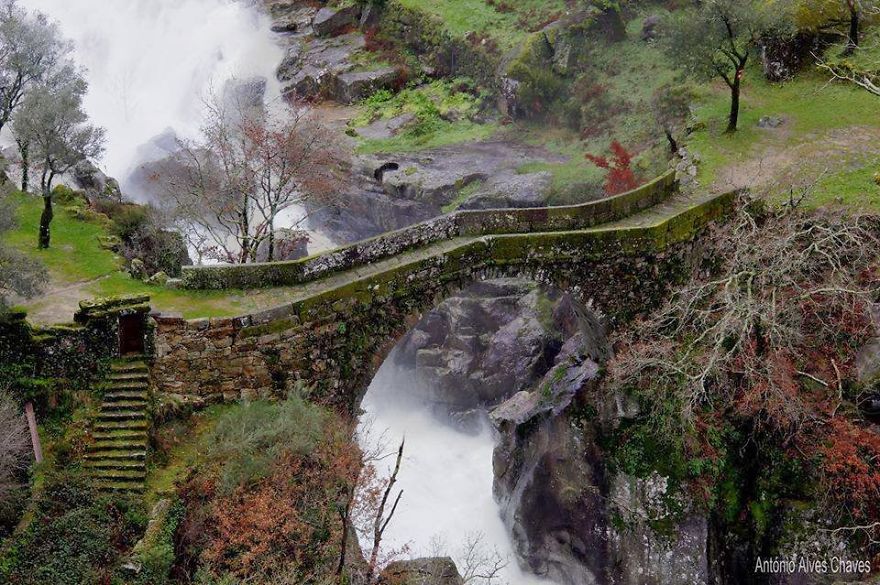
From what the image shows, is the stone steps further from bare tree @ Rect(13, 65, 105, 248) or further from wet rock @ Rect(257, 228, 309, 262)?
wet rock @ Rect(257, 228, 309, 262)

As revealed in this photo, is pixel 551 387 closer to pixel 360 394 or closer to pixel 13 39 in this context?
pixel 360 394

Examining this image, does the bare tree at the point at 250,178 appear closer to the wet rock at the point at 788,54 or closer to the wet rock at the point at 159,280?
the wet rock at the point at 159,280

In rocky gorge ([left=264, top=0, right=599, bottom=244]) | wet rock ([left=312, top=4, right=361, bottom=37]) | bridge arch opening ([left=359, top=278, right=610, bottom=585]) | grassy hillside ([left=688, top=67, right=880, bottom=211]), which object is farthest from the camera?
wet rock ([left=312, top=4, right=361, bottom=37])

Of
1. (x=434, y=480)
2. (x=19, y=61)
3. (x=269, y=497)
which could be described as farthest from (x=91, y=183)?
(x=269, y=497)

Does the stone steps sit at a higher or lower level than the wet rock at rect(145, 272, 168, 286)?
lower

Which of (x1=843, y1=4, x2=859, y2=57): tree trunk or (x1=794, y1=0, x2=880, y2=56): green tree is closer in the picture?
(x1=843, y1=4, x2=859, y2=57): tree trunk

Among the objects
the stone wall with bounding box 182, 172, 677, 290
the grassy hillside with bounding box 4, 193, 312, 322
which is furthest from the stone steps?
the stone wall with bounding box 182, 172, 677, 290

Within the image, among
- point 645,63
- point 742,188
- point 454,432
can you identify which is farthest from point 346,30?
point 742,188

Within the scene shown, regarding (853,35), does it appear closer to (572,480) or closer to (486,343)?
(486,343)
